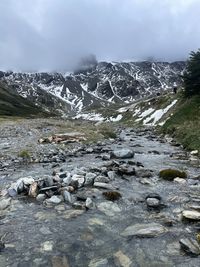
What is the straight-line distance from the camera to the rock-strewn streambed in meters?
10.3

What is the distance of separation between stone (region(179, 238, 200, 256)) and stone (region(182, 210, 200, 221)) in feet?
6.41

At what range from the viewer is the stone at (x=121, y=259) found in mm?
9848

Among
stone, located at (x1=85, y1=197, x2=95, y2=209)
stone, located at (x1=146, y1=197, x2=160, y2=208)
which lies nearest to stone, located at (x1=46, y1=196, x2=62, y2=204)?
stone, located at (x1=85, y1=197, x2=95, y2=209)

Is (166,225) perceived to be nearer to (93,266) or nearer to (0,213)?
(93,266)

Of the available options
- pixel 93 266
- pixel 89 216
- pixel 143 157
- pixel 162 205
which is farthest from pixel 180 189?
pixel 143 157

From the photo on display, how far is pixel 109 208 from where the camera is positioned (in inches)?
569

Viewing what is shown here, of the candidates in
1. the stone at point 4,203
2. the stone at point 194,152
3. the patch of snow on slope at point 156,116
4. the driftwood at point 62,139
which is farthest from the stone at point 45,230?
the patch of snow on slope at point 156,116

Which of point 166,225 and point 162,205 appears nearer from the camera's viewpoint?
point 166,225

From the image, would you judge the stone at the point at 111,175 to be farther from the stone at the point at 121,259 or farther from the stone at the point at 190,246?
the stone at the point at 121,259

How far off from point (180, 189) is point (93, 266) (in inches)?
350

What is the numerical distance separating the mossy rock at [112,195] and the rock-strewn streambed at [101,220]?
1 centimetres

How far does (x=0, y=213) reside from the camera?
14.0 m

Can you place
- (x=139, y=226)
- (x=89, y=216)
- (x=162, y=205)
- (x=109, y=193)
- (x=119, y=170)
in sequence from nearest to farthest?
(x=139, y=226) → (x=89, y=216) → (x=162, y=205) → (x=109, y=193) → (x=119, y=170)

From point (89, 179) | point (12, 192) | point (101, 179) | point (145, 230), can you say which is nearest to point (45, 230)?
point (145, 230)
